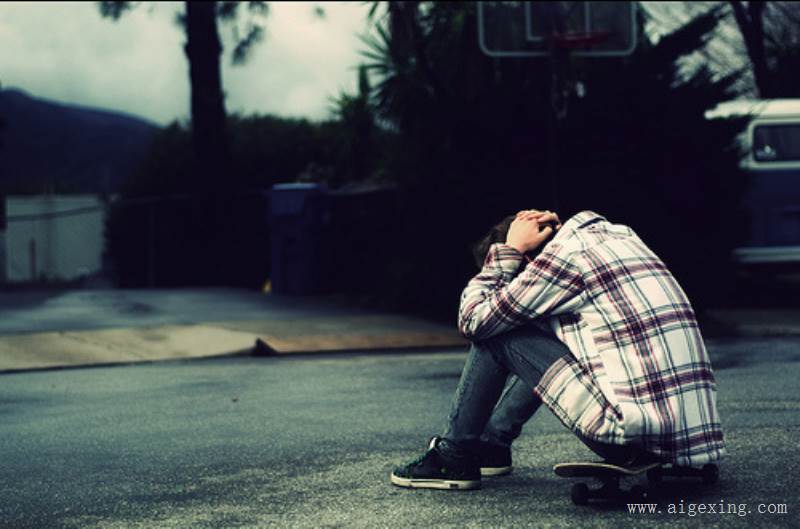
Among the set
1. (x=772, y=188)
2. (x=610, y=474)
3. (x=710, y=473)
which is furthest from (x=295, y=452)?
(x=772, y=188)

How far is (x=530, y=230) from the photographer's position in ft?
16.8

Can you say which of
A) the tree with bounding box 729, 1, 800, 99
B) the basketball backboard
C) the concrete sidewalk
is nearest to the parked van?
the basketball backboard

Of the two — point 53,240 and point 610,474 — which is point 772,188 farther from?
point 53,240

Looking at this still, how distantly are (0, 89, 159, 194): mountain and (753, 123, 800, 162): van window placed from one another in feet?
205

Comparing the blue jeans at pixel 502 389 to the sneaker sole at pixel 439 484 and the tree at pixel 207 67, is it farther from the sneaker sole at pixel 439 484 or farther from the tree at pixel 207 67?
the tree at pixel 207 67

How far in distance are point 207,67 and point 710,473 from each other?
1735 cm

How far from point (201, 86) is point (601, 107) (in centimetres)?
1042

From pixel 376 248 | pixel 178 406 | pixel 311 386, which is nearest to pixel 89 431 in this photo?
pixel 178 406

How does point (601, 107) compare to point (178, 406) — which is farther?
point (601, 107)

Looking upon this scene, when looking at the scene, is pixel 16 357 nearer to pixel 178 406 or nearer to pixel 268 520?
pixel 178 406

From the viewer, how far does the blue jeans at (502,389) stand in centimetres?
501

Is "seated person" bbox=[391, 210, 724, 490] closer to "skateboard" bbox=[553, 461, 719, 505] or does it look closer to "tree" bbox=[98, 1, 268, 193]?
"skateboard" bbox=[553, 461, 719, 505]

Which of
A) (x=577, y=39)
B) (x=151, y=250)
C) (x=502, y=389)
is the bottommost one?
(x=502, y=389)

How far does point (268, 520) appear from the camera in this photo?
4930 mm
